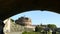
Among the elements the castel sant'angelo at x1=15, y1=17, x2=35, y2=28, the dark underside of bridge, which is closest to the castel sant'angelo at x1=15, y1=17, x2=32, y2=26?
the castel sant'angelo at x1=15, y1=17, x2=35, y2=28

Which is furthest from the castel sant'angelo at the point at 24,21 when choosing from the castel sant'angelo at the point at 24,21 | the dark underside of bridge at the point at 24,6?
the dark underside of bridge at the point at 24,6

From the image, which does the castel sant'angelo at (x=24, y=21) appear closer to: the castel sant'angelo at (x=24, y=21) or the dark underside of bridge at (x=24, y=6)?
the castel sant'angelo at (x=24, y=21)

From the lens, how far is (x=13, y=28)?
128 ft

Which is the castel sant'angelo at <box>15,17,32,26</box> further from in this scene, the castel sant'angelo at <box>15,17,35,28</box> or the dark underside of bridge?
the dark underside of bridge

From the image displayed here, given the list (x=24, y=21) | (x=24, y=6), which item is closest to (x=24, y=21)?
(x=24, y=21)

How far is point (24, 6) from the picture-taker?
24.0 ft

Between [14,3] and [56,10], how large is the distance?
171 centimetres

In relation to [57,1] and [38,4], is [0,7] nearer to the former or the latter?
[38,4]

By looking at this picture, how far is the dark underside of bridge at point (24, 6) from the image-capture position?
259 inches

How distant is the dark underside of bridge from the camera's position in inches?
259

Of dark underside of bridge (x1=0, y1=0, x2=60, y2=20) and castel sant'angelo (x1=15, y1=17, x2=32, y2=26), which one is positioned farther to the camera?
castel sant'angelo (x1=15, y1=17, x2=32, y2=26)

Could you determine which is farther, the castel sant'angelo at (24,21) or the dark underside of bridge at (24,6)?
the castel sant'angelo at (24,21)

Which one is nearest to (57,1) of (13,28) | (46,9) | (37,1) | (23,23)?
(37,1)

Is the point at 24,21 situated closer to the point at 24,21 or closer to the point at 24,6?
the point at 24,21
